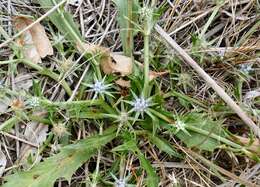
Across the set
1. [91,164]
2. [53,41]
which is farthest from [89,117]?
[53,41]

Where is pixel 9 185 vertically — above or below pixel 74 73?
below

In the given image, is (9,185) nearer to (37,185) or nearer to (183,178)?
(37,185)

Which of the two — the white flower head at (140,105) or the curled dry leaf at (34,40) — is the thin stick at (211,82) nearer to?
the white flower head at (140,105)

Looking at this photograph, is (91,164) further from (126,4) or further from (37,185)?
(126,4)

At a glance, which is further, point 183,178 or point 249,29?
point 249,29

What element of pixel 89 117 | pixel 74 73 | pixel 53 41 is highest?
pixel 53 41

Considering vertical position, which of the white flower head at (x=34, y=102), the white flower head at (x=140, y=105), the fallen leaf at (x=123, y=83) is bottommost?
the white flower head at (x=140, y=105)

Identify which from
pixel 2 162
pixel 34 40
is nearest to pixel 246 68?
pixel 34 40

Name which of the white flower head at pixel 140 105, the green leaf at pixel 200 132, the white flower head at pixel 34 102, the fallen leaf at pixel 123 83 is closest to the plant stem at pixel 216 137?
the green leaf at pixel 200 132
